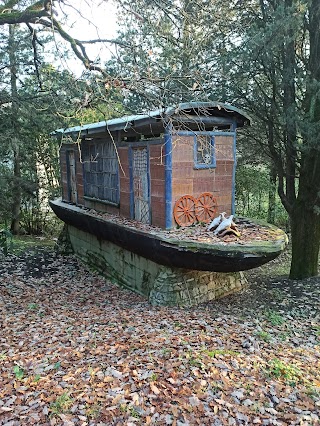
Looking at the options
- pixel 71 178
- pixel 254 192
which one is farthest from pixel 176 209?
pixel 254 192

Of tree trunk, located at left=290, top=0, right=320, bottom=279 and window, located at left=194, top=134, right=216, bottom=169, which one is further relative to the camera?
tree trunk, located at left=290, top=0, right=320, bottom=279

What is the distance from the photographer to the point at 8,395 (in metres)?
3.83

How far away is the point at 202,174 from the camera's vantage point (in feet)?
23.6

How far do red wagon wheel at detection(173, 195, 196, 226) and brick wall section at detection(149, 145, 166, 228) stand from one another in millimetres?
271

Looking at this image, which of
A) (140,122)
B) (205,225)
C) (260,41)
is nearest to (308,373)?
(205,225)

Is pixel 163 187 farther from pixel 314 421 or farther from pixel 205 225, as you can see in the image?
pixel 314 421

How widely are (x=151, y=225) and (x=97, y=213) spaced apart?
2.60m

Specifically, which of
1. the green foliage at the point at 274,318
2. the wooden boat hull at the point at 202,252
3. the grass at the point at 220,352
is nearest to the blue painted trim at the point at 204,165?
the wooden boat hull at the point at 202,252

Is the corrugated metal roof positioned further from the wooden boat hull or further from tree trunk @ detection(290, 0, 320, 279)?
the wooden boat hull

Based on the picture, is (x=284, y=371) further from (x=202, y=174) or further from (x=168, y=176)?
(x=202, y=174)

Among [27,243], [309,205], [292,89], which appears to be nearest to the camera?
[292,89]

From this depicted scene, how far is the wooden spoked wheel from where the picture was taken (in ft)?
23.7

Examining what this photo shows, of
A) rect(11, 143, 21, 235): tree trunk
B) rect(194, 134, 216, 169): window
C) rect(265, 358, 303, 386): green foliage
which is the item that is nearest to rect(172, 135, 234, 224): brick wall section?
rect(194, 134, 216, 169): window

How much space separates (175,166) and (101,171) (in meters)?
3.24
